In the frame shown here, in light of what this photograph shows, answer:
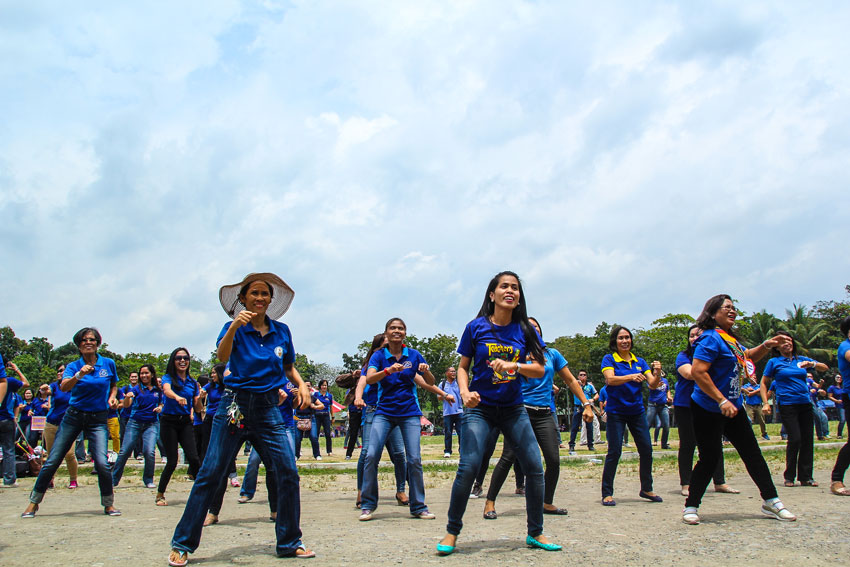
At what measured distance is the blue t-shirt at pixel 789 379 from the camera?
8680 millimetres

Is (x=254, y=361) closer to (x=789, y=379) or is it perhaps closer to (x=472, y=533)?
(x=472, y=533)

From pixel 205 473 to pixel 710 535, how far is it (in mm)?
4062

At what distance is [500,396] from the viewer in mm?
5078

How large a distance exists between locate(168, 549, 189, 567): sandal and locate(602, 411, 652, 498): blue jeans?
4675mm

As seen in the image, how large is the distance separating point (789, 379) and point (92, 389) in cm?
884

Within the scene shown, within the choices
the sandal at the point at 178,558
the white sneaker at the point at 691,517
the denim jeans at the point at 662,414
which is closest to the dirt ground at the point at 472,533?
the white sneaker at the point at 691,517

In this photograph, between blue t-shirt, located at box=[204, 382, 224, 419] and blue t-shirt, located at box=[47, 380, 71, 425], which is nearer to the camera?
blue t-shirt, located at box=[204, 382, 224, 419]

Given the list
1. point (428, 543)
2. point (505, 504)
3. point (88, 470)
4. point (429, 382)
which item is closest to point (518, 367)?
point (428, 543)

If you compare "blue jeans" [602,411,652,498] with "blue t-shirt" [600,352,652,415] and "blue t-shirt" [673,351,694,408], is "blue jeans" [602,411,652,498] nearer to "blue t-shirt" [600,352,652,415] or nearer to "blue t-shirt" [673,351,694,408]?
"blue t-shirt" [600,352,652,415]

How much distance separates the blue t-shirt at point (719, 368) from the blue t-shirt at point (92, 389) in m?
6.41

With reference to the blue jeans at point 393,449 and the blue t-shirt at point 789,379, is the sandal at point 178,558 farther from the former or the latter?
the blue t-shirt at point 789,379

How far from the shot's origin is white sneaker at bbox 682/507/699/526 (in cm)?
595

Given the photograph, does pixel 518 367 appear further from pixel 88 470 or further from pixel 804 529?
pixel 88 470

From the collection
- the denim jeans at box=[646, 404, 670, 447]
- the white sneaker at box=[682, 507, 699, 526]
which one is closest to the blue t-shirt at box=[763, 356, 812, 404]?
the white sneaker at box=[682, 507, 699, 526]
